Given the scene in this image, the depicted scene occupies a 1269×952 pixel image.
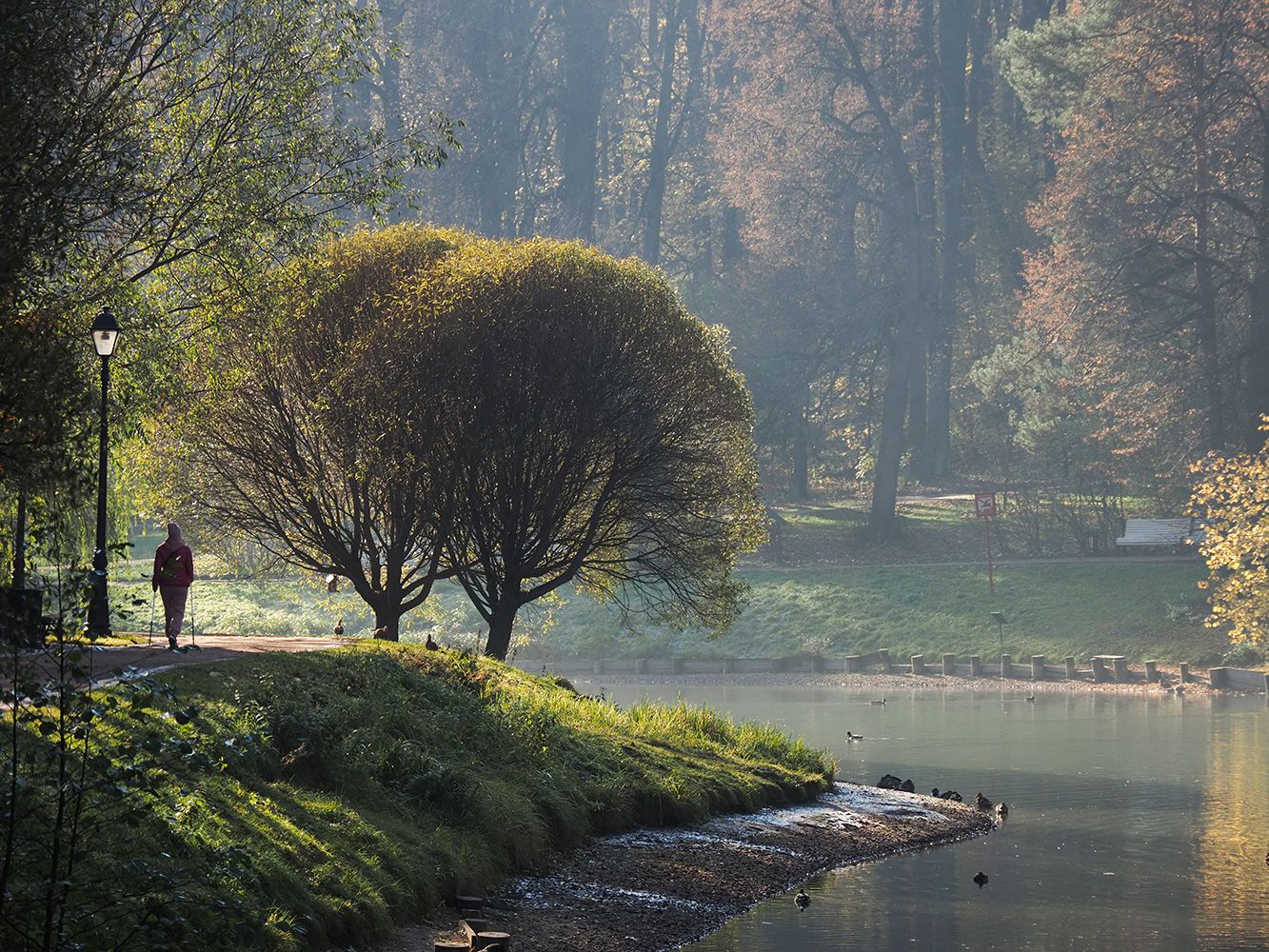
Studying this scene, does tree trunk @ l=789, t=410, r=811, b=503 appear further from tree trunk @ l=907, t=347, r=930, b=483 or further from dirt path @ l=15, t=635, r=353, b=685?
dirt path @ l=15, t=635, r=353, b=685

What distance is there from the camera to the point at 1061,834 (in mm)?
25422

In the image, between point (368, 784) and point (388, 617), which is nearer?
point (368, 784)

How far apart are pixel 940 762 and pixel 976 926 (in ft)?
52.8

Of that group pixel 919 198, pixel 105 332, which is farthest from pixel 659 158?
pixel 105 332

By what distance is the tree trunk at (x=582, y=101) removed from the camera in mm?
71062

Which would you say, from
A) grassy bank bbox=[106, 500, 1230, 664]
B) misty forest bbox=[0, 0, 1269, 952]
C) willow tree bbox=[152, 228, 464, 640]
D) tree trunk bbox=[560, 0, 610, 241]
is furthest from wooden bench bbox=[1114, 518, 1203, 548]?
willow tree bbox=[152, 228, 464, 640]

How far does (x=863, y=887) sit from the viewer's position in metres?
20.7

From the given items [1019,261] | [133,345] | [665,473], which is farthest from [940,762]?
[1019,261]

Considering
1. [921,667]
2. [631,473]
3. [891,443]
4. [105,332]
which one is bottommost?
[921,667]

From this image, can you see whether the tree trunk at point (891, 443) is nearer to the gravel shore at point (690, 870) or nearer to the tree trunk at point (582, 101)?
the tree trunk at point (582, 101)

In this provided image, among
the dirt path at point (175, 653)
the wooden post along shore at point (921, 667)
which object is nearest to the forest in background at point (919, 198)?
the wooden post along shore at point (921, 667)

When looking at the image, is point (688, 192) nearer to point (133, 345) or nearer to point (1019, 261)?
point (1019, 261)

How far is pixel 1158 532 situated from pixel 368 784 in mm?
43887

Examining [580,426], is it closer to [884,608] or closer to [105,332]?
[105,332]
